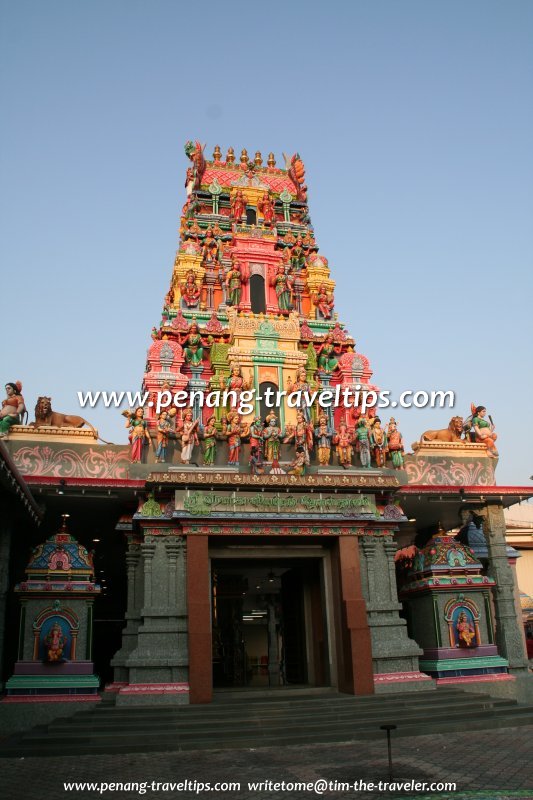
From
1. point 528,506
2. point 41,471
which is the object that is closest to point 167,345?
point 41,471

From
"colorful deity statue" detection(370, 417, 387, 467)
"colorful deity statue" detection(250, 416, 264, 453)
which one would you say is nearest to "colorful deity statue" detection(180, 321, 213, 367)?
"colorful deity statue" detection(250, 416, 264, 453)

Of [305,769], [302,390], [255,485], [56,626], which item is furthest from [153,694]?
[302,390]

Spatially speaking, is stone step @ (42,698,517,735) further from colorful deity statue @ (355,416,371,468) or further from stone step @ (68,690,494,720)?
colorful deity statue @ (355,416,371,468)

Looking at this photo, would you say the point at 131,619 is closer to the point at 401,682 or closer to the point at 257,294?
the point at 401,682

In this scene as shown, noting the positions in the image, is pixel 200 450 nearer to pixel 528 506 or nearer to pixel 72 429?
pixel 72 429

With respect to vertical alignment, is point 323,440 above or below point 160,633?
above

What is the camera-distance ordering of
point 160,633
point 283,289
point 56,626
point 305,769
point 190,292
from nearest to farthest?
point 305,769
point 160,633
point 56,626
point 190,292
point 283,289

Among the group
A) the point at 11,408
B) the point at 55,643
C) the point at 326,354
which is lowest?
the point at 55,643

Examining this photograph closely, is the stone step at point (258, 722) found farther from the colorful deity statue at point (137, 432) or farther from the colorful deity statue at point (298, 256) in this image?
the colorful deity statue at point (298, 256)

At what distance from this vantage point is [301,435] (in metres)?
19.5

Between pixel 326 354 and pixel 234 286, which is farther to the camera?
pixel 234 286

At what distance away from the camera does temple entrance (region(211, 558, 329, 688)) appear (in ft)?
65.1

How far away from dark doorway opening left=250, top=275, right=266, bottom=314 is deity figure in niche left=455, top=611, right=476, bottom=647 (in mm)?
11320

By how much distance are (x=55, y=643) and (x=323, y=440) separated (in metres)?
8.80
